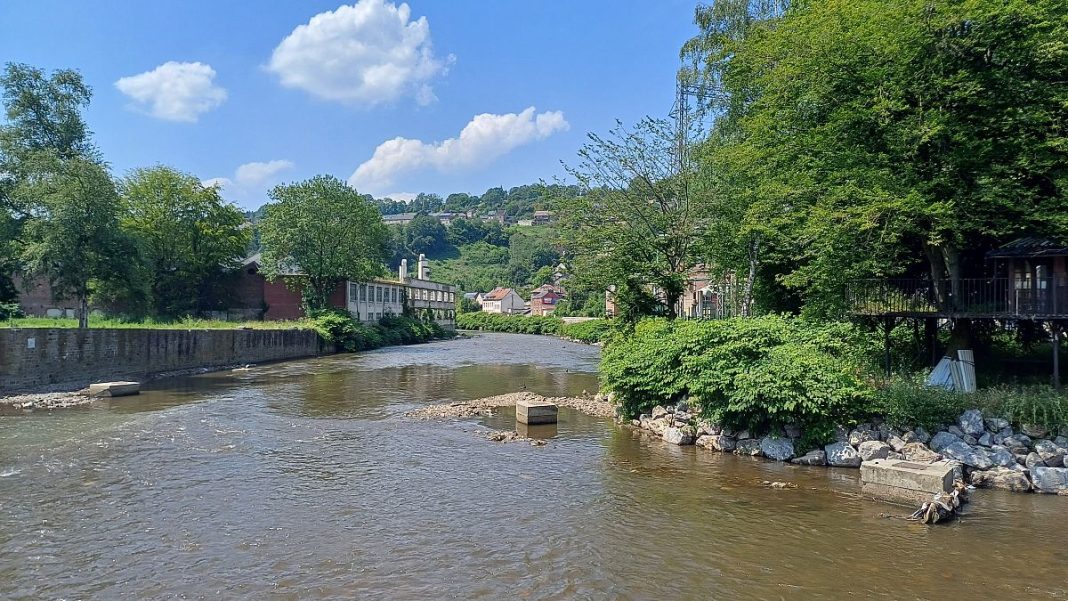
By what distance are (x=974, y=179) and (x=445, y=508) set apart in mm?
13662

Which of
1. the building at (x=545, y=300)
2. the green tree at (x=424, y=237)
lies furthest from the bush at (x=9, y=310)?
the green tree at (x=424, y=237)

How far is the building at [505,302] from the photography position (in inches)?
4601

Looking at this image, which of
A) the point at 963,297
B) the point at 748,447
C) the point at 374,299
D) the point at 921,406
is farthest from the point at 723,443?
the point at 374,299

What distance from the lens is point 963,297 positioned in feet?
51.7

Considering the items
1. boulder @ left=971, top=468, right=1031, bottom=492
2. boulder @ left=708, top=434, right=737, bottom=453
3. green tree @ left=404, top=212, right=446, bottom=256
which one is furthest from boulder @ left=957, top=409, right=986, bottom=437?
green tree @ left=404, top=212, right=446, bottom=256

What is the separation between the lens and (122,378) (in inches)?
1050

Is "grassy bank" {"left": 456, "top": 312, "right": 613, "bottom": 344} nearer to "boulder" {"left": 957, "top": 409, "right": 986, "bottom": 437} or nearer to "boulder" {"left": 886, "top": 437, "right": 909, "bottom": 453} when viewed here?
"boulder" {"left": 886, "top": 437, "right": 909, "bottom": 453}

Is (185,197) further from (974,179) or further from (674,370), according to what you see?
(974,179)

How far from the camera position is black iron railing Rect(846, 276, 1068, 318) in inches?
522

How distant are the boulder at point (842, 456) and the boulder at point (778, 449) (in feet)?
2.31

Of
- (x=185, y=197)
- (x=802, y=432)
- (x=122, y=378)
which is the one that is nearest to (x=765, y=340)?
(x=802, y=432)

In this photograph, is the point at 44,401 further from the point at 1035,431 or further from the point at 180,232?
the point at 180,232

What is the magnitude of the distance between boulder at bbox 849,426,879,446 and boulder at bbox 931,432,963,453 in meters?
0.99

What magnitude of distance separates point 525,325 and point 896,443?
75.8 m
